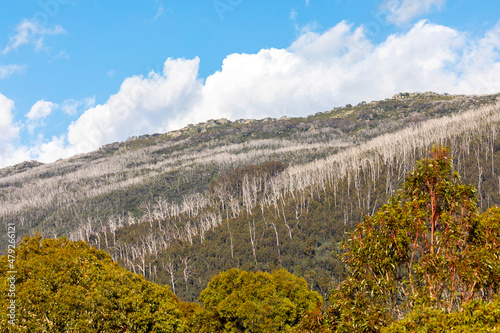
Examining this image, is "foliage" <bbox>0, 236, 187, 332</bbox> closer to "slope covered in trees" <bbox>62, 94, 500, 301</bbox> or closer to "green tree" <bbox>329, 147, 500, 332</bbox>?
"green tree" <bbox>329, 147, 500, 332</bbox>

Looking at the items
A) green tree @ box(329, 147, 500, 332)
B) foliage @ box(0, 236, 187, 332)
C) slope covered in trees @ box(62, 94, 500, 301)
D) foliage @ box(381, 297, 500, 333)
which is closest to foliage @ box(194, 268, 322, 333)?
foliage @ box(0, 236, 187, 332)

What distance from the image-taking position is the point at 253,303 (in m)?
26.6

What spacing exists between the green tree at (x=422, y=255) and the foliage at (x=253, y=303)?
14.2 metres

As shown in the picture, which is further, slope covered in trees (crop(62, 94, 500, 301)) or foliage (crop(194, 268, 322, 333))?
slope covered in trees (crop(62, 94, 500, 301))

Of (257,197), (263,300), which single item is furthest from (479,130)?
(263,300)

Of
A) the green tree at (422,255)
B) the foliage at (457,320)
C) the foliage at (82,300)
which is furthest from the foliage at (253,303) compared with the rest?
the foliage at (457,320)

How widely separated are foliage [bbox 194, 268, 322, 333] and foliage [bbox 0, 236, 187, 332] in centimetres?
600

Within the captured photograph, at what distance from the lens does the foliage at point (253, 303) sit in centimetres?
2584

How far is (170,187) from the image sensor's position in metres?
197

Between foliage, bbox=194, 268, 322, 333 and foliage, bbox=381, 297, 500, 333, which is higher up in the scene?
foliage, bbox=381, 297, 500, 333

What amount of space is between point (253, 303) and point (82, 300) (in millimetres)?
13613

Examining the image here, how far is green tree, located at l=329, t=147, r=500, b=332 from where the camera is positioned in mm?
10953

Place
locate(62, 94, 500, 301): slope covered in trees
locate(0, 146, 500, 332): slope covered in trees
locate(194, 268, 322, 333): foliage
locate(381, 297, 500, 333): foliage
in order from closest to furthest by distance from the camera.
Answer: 1. locate(381, 297, 500, 333): foliage
2. locate(0, 146, 500, 332): slope covered in trees
3. locate(194, 268, 322, 333): foliage
4. locate(62, 94, 500, 301): slope covered in trees

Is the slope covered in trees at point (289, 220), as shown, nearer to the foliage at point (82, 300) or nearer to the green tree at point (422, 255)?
the foliage at point (82, 300)
